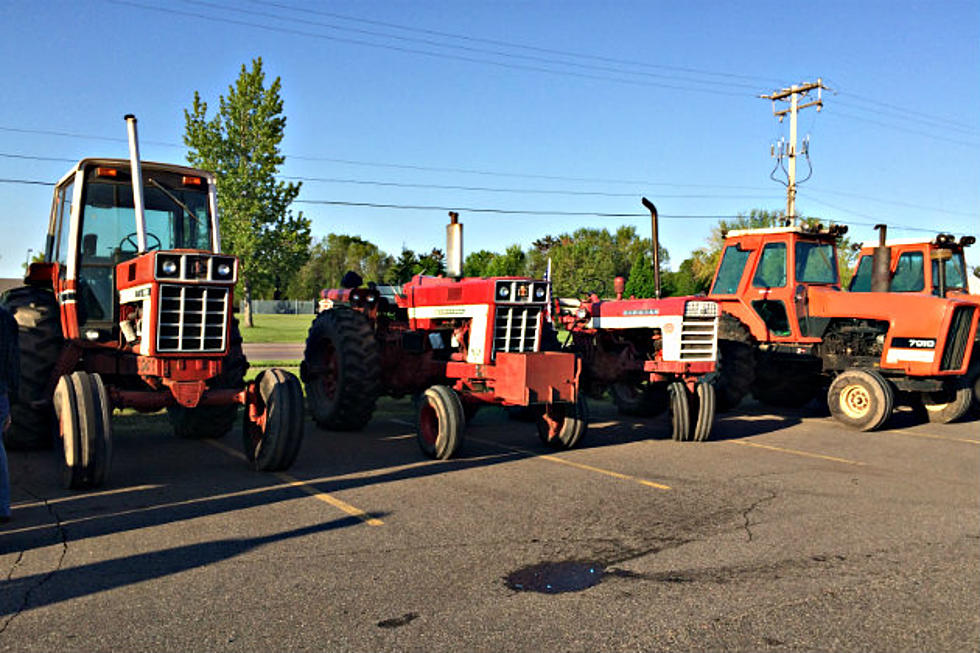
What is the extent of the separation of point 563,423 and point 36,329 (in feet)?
17.6

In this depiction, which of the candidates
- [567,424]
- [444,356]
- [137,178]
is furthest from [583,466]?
[137,178]

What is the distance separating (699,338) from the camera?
10266mm

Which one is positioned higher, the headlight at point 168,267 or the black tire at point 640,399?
the headlight at point 168,267

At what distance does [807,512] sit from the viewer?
21.8 feet

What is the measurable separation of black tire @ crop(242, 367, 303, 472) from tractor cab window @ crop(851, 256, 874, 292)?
1070 cm

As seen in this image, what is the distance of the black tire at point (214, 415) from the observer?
896 centimetres

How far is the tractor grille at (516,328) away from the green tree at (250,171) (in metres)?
36.6

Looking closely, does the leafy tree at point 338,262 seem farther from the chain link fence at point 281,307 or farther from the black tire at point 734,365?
the black tire at point 734,365

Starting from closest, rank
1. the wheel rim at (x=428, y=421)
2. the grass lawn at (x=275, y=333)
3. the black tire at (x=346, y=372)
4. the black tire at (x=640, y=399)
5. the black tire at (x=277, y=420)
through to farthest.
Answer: the black tire at (x=277, y=420), the wheel rim at (x=428, y=421), the black tire at (x=346, y=372), the black tire at (x=640, y=399), the grass lawn at (x=275, y=333)

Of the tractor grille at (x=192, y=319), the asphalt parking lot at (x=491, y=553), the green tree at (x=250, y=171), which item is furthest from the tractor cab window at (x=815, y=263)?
the green tree at (x=250, y=171)

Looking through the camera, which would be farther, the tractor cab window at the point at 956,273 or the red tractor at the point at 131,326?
the tractor cab window at the point at 956,273

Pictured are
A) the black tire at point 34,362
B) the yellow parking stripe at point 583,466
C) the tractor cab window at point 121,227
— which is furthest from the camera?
the tractor cab window at point 121,227

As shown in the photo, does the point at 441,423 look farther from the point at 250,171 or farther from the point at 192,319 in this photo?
the point at 250,171

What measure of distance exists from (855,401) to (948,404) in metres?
1.98
